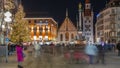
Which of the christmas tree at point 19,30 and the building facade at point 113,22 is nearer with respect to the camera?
the christmas tree at point 19,30

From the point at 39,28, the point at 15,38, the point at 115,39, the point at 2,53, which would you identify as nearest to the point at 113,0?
the point at 115,39

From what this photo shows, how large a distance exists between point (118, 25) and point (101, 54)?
4429 inches

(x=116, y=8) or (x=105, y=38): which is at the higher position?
(x=116, y=8)

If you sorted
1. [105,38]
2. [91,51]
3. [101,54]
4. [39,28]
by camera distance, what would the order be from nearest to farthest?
1. [91,51]
2. [101,54]
3. [105,38]
4. [39,28]

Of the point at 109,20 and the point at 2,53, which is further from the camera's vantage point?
the point at 109,20

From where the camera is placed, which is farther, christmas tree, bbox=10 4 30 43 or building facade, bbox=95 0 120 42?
building facade, bbox=95 0 120 42

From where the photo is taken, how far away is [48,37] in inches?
7859

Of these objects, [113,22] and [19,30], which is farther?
[113,22]

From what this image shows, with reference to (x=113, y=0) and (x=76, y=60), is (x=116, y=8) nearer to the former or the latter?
(x=113, y=0)

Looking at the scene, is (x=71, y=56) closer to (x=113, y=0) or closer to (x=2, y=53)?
(x=2, y=53)

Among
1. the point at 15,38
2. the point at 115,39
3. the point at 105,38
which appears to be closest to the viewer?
the point at 15,38

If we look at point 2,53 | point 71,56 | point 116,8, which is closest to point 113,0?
point 116,8

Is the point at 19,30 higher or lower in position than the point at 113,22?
lower

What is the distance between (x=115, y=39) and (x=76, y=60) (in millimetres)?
111431
